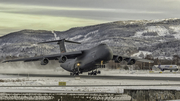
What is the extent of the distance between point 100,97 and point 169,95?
6079 mm

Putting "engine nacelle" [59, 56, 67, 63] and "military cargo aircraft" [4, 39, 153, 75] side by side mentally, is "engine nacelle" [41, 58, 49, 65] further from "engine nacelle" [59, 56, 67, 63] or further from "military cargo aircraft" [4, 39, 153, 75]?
"engine nacelle" [59, 56, 67, 63]

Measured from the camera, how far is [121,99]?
22.5 meters

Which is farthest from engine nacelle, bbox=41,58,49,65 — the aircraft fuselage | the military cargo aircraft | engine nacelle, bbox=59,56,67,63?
the aircraft fuselage

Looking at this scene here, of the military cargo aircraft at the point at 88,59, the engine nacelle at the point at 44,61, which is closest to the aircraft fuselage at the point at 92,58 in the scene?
the military cargo aircraft at the point at 88,59

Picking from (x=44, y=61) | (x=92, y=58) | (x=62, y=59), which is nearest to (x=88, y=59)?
(x=92, y=58)

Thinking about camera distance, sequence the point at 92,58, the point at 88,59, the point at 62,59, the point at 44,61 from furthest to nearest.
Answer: the point at 44,61
the point at 62,59
the point at 88,59
the point at 92,58

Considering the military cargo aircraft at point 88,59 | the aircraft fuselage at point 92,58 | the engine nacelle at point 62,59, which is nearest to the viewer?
the aircraft fuselage at point 92,58

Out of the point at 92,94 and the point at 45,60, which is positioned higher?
the point at 45,60

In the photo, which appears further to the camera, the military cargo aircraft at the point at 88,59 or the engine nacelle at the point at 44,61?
the engine nacelle at the point at 44,61

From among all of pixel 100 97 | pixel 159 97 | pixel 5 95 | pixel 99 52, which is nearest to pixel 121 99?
pixel 100 97

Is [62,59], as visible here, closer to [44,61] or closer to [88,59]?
[44,61]

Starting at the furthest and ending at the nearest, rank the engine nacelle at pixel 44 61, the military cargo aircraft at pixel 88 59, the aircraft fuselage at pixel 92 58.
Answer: the engine nacelle at pixel 44 61, the military cargo aircraft at pixel 88 59, the aircraft fuselage at pixel 92 58

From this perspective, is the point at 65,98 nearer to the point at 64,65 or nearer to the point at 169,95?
the point at 169,95

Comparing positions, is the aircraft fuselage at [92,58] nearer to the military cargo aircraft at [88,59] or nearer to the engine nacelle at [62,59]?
the military cargo aircraft at [88,59]
